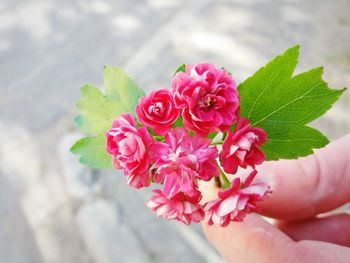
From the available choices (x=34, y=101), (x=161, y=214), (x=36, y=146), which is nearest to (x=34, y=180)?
(x=36, y=146)

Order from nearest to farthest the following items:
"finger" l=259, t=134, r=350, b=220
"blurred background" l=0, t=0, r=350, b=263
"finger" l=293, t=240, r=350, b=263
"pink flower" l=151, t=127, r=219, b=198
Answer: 1. "pink flower" l=151, t=127, r=219, b=198
2. "finger" l=293, t=240, r=350, b=263
3. "finger" l=259, t=134, r=350, b=220
4. "blurred background" l=0, t=0, r=350, b=263

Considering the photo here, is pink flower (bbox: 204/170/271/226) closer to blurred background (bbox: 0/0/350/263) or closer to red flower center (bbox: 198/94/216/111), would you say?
red flower center (bbox: 198/94/216/111)

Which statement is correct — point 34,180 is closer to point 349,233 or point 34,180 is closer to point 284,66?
point 349,233

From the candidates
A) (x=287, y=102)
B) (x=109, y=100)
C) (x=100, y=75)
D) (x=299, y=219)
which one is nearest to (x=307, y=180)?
(x=299, y=219)

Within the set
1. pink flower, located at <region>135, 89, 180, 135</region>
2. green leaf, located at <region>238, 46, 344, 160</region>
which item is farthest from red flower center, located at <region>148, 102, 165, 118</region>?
green leaf, located at <region>238, 46, 344, 160</region>

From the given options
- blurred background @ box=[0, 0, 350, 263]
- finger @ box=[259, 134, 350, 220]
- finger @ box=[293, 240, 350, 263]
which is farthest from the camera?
blurred background @ box=[0, 0, 350, 263]

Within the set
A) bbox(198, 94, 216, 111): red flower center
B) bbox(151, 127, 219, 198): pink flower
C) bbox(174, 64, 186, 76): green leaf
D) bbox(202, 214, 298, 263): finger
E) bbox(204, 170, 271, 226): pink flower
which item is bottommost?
bbox(202, 214, 298, 263): finger

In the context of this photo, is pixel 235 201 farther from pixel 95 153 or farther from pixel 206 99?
pixel 95 153
